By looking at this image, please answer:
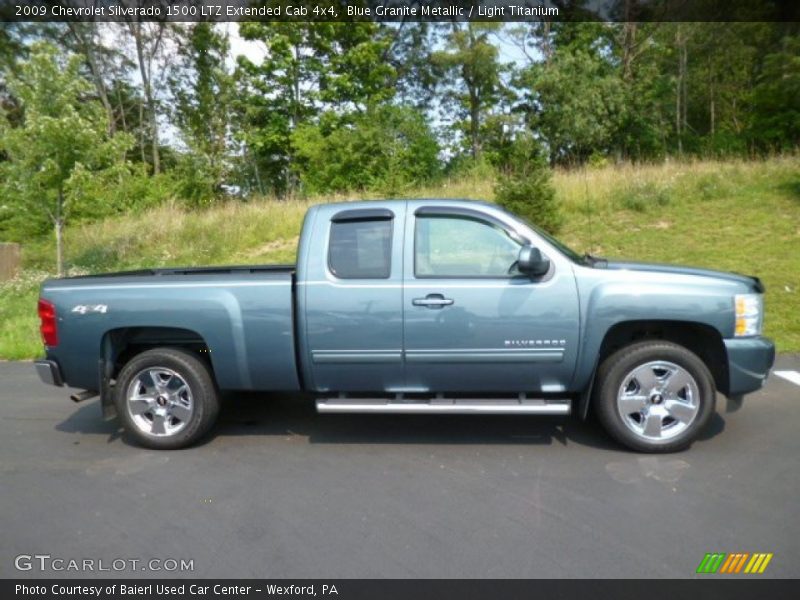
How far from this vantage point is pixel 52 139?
1258 cm

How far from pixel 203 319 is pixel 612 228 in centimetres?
1150

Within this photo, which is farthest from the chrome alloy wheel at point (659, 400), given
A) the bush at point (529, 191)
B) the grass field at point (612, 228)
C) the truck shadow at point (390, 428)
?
the bush at point (529, 191)

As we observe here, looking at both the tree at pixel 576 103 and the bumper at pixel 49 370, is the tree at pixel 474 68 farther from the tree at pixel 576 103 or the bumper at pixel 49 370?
the bumper at pixel 49 370

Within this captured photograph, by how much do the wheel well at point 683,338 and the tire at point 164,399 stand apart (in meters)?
3.09

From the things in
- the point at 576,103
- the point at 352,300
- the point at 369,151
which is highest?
the point at 576,103

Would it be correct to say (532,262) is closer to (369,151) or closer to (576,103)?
(369,151)

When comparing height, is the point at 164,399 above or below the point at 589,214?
below

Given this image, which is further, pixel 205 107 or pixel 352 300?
pixel 205 107

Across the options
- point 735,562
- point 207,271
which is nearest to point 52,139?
point 207,271

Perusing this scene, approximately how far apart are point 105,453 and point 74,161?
10.2 metres

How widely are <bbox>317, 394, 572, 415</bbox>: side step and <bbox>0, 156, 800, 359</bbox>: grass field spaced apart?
21.2 feet

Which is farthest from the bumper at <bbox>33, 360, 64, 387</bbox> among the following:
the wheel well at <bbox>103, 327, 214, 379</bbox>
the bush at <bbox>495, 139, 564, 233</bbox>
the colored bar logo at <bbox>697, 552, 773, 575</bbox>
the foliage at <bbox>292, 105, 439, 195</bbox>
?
the foliage at <bbox>292, 105, 439, 195</bbox>

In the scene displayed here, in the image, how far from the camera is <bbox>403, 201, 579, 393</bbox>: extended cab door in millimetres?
4523
